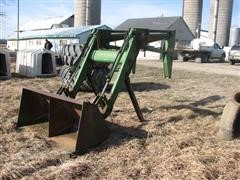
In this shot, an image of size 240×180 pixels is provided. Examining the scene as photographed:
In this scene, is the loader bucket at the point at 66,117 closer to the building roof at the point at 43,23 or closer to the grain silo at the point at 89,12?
the grain silo at the point at 89,12

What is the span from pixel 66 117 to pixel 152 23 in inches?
1495

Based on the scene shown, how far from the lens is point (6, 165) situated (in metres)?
4.57

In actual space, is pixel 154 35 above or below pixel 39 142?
above

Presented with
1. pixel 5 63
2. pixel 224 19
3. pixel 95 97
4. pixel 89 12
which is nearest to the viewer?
pixel 95 97

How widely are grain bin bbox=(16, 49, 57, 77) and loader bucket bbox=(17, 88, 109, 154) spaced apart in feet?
27.4

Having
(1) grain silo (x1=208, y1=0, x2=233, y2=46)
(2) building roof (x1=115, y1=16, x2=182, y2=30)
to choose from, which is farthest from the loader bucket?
(1) grain silo (x1=208, y1=0, x2=233, y2=46)

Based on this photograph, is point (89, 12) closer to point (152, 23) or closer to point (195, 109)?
point (152, 23)

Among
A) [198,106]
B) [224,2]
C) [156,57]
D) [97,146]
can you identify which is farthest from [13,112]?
[224,2]

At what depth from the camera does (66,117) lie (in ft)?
19.5

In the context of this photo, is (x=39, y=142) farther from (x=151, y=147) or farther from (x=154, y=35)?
(x=154, y=35)

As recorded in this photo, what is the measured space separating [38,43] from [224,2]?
1022 inches

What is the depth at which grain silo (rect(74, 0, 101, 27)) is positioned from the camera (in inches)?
1962

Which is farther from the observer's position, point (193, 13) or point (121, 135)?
point (193, 13)

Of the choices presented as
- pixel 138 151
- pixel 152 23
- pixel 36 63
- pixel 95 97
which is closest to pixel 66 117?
pixel 95 97
